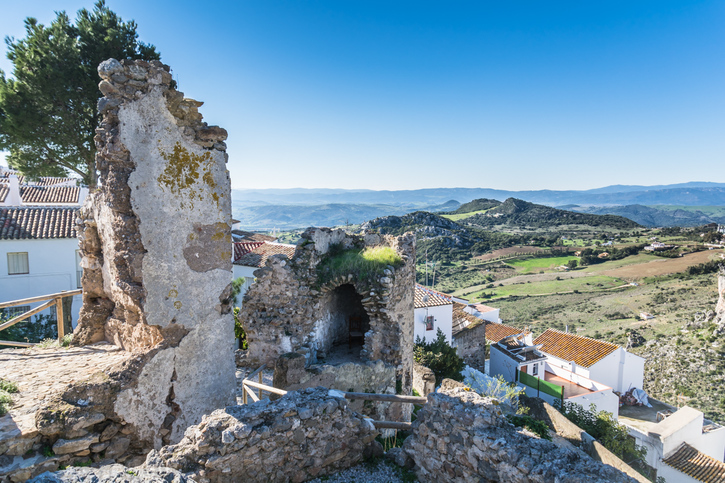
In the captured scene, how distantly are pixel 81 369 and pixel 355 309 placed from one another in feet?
27.6

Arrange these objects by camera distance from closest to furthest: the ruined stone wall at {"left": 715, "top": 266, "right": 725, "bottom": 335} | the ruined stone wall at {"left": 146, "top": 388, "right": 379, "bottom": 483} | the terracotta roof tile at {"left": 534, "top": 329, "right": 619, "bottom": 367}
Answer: the ruined stone wall at {"left": 146, "top": 388, "right": 379, "bottom": 483} < the terracotta roof tile at {"left": 534, "top": 329, "right": 619, "bottom": 367} < the ruined stone wall at {"left": 715, "top": 266, "right": 725, "bottom": 335}

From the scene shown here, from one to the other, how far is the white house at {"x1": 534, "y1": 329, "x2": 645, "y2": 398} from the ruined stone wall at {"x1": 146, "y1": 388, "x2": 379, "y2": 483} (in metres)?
25.1

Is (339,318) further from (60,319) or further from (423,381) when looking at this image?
(60,319)

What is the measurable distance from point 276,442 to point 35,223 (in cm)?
1905

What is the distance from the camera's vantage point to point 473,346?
26.5m

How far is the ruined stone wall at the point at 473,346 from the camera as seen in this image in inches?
1023

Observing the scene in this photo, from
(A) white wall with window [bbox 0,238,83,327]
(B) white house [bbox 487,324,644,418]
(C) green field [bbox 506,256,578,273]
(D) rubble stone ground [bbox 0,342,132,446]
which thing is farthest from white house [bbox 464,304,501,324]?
(C) green field [bbox 506,256,578,273]

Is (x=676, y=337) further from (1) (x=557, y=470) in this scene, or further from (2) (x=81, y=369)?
(2) (x=81, y=369)

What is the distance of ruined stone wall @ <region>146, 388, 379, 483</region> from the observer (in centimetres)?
454

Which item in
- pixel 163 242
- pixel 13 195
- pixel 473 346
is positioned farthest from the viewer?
pixel 473 346

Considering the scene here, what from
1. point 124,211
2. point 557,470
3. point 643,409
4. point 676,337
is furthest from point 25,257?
point 676,337

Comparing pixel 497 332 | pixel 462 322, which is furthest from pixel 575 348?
pixel 462 322

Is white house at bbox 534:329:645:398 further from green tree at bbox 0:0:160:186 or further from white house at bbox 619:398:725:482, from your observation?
green tree at bbox 0:0:160:186

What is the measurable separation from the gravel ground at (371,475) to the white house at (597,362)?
24.3 m
